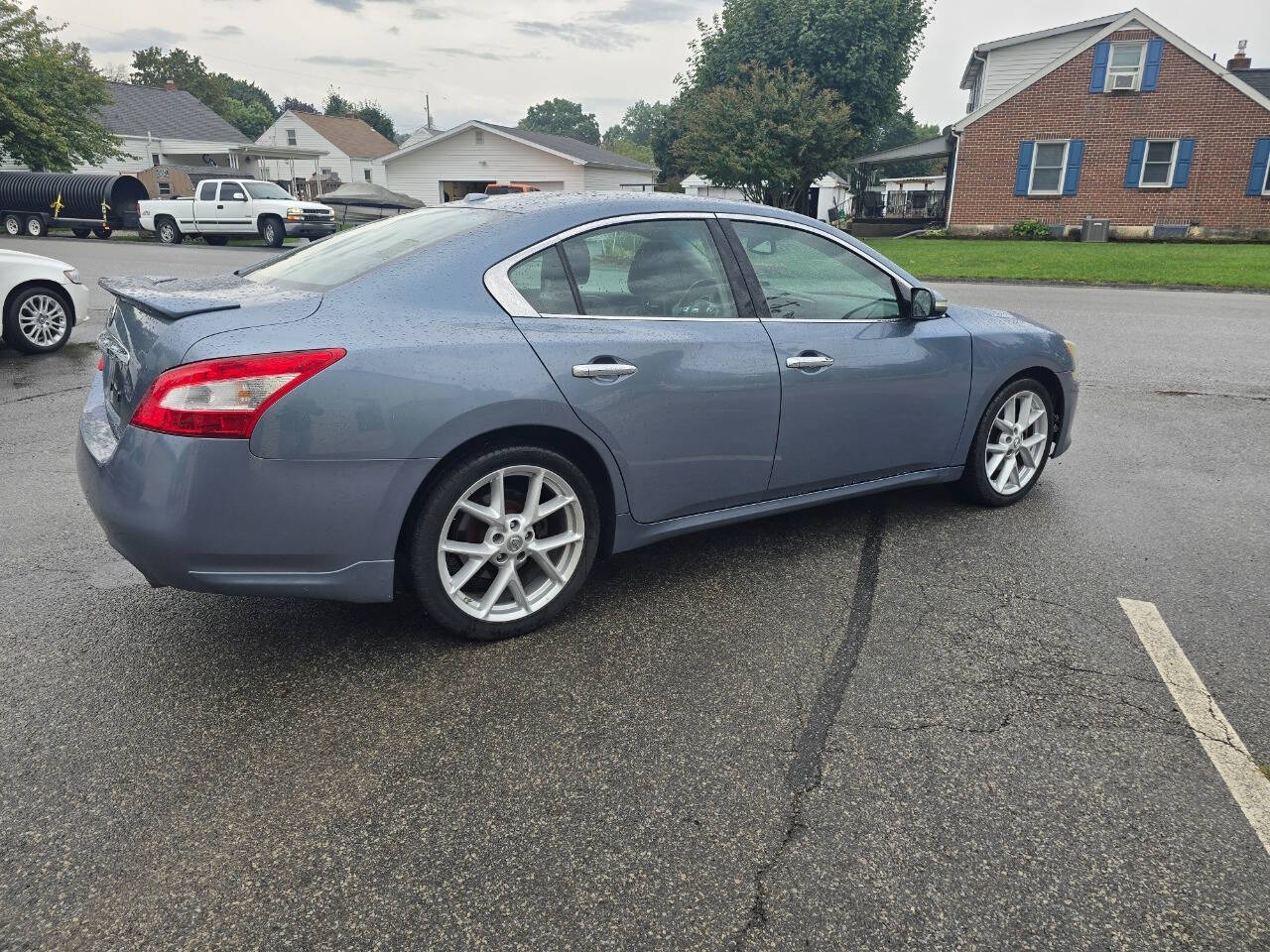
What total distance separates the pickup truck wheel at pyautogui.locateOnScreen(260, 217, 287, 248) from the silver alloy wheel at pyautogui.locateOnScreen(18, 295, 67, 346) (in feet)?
60.7

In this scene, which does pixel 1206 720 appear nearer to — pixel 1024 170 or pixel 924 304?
pixel 924 304

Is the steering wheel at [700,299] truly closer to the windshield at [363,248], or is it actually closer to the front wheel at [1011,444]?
the windshield at [363,248]

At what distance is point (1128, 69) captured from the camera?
91.7 feet

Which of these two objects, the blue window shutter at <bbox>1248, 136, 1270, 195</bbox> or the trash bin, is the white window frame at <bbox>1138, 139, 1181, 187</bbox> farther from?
the trash bin

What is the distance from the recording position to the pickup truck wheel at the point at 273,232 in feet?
86.8

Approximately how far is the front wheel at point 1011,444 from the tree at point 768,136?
29032mm

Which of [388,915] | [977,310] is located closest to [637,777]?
[388,915]

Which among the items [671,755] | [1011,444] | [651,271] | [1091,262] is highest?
[1091,262]

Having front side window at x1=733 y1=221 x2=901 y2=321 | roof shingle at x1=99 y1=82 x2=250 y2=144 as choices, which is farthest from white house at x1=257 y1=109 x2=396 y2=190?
front side window at x1=733 y1=221 x2=901 y2=321

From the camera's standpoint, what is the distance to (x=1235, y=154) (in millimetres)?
27594

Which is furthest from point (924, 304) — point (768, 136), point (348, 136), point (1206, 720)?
point (348, 136)

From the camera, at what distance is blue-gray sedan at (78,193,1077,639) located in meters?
2.79

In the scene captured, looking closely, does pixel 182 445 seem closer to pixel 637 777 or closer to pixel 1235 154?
pixel 637 777

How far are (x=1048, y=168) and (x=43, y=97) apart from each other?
1388 inches
